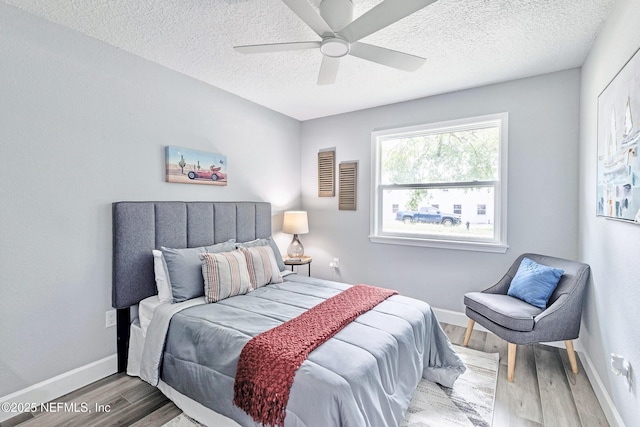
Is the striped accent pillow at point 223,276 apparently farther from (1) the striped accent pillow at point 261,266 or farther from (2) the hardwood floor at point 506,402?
(2) the hardwood floor at point 506,402

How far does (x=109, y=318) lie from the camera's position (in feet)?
7.89

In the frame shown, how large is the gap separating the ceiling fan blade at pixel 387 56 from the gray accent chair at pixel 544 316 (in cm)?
196

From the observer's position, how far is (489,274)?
3148mm

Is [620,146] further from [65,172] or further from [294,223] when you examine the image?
[65,172]

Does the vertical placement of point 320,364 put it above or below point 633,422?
above

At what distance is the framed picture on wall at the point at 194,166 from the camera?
2805mm

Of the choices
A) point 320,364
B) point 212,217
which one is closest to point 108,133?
point 212,217

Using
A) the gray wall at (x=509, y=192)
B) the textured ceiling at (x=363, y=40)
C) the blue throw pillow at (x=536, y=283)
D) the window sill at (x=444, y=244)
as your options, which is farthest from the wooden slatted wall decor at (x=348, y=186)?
the blue throw pillow at (x=536, y=283)

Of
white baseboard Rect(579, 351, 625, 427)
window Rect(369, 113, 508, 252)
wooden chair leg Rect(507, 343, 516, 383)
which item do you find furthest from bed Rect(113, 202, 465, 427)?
window Rect(369, 113, 508, 252)

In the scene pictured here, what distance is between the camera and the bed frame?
A: 7.84 feet

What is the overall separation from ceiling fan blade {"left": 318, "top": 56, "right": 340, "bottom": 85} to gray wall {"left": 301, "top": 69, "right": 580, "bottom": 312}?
1627mm

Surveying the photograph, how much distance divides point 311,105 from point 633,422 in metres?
3.71

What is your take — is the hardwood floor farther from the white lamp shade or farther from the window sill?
the white lamp shade

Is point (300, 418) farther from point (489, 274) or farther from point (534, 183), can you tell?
point (534, 183)
